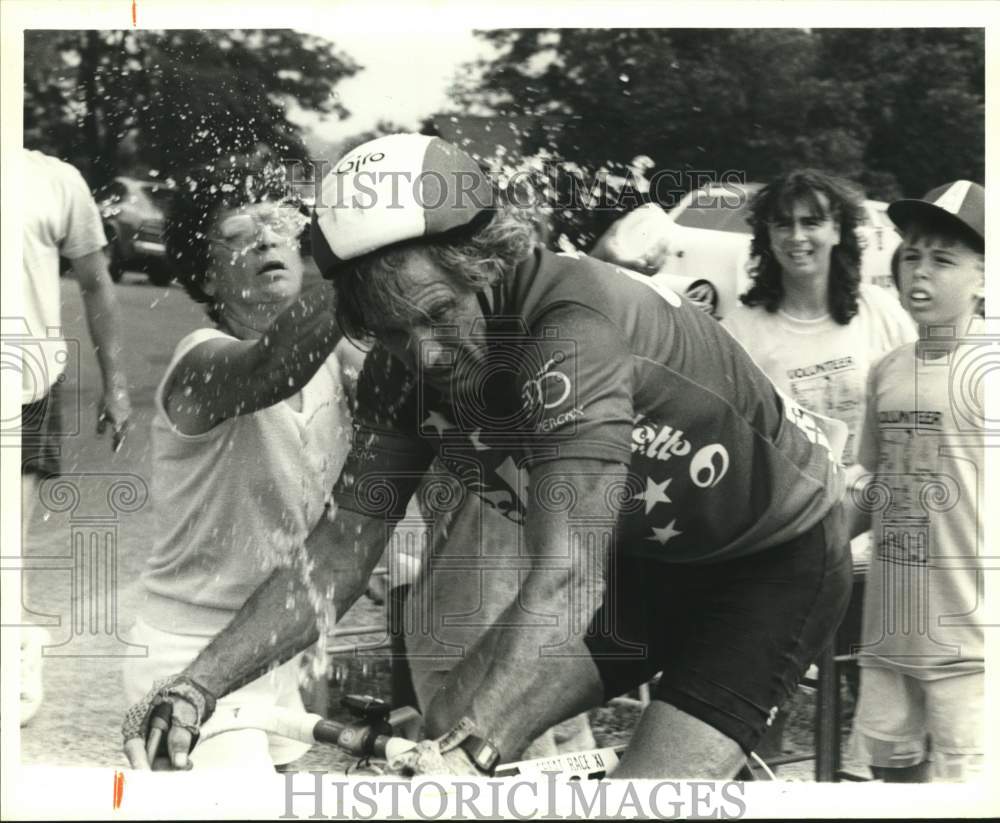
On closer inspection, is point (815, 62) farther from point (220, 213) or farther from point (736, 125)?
point (220, 213)

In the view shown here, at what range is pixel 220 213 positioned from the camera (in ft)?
13.4

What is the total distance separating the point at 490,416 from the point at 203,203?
3.50 feet

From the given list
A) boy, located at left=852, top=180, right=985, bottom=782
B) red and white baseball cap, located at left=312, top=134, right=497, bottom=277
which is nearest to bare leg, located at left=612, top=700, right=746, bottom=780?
boy, located at left=852, top=180, right=985, bottom=782

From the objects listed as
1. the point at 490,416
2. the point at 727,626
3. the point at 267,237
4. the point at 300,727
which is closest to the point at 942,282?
the point at 727,626

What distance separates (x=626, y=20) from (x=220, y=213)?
1.33m

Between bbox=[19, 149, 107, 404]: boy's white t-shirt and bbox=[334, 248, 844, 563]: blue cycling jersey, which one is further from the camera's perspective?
bbox=[19, 149, 107, 404]: boy's white t-shirt

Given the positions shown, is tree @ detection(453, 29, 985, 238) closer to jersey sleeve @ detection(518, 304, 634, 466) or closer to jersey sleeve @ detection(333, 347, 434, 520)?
jersey sleeve @ detection(518, 304, 634, 466)

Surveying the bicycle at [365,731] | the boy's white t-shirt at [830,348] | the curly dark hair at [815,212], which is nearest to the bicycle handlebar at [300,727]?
the bicycle at [365,731]

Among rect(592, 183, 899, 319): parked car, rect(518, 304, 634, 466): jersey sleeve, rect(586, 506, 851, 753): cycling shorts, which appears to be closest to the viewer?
rect(518, 304, 634, 466): jersey sleeve

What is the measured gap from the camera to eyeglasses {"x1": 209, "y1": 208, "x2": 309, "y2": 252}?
405 cm

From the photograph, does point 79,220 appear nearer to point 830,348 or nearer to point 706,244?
point 706,244

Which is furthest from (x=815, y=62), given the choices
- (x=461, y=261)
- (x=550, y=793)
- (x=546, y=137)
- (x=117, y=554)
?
(x=117, y=554)

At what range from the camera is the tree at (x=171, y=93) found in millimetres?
4055

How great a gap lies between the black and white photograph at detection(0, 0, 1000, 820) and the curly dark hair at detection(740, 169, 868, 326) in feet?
0.04
